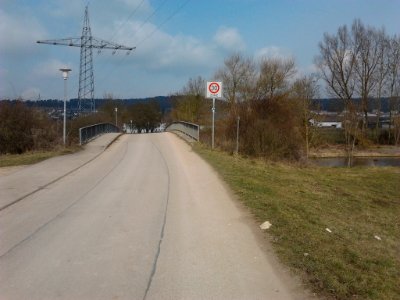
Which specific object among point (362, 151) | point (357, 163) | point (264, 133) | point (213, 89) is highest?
point (213, 89)

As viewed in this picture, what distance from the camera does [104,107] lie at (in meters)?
89.6

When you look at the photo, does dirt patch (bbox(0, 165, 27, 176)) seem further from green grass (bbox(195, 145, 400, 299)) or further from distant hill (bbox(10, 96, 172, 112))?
distant hill (bbox(10, 96, 172, 112))

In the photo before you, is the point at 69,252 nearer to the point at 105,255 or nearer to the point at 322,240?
the point at 105,255

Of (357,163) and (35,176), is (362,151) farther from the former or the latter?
(35,176)

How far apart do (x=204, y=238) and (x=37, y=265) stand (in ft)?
8.54

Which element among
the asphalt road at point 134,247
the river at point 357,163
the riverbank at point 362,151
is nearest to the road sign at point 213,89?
the asphalt road at point 134,247

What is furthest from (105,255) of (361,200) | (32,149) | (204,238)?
(32,149)

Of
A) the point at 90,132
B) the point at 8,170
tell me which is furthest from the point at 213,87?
the point at 90,132

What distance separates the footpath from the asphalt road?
396 mm

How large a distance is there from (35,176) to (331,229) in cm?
961

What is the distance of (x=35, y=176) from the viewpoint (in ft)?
50.2

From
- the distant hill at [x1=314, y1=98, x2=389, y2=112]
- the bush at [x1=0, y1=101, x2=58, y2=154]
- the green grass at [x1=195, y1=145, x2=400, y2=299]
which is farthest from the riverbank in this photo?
the green grass at [x1=195, y1=145, x2=400, y2=299]

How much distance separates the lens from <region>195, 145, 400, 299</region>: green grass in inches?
240

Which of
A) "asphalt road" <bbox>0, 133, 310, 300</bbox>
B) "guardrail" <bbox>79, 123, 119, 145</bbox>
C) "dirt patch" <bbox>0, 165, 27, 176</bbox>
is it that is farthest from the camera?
"guardrail" <bbox>79, 123, 119, 145</bbox>
